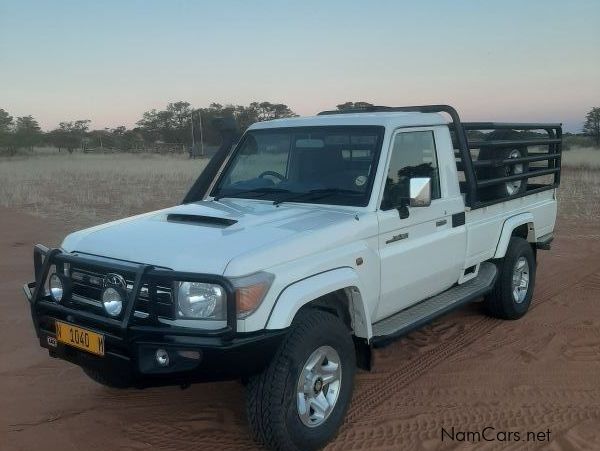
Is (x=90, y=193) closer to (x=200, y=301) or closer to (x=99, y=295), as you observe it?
(x=99, y=295)

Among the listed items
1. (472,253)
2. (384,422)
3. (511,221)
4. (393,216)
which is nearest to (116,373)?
(384,422)

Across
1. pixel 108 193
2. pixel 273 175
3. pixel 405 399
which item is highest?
pixel 273 175

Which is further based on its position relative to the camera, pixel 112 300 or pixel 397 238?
pixel 397 238

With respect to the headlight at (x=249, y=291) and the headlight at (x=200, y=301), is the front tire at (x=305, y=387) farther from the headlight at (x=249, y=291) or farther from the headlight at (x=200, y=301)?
the headlight at (x=200, y=301)

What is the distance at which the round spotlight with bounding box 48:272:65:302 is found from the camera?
3.72 metres

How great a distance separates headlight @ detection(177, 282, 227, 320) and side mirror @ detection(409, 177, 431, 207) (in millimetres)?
1584

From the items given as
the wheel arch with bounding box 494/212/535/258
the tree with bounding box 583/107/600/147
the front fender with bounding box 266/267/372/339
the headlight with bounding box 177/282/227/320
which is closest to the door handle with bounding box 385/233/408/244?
the front fender with bounding box 266/267/372/339

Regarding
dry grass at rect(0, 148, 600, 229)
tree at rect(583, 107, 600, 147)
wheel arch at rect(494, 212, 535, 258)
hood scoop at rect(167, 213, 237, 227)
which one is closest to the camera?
hood scoop at rect(167, 213, 237, 227)

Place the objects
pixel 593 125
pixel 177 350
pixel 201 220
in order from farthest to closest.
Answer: pixel 593 125 < pixel 201 220 < pixel 177 350

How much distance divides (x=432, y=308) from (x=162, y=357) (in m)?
2.35

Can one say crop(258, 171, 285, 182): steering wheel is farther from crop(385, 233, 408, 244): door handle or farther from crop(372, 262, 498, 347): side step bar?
crop(372, 262, 498, 347): side step bar

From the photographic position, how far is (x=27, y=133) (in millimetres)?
55906

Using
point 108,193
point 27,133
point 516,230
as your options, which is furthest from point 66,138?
point 516,230

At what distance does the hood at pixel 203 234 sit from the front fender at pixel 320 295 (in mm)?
189
